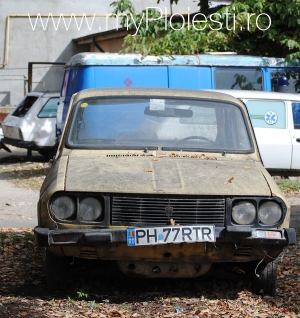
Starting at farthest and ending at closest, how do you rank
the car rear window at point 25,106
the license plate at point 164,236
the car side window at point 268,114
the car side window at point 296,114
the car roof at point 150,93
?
the car rear window at point 25,106, the car side window at point 296,114, the car side window at point 268,114, the car roof at point 150,93, the license plate at point 164,236

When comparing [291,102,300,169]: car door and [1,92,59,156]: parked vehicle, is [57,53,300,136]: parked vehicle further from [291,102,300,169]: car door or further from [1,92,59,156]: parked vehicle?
[1,92,59,156]: parked vehicle

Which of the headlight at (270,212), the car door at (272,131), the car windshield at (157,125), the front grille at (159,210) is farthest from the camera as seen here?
the car door at (272,131)

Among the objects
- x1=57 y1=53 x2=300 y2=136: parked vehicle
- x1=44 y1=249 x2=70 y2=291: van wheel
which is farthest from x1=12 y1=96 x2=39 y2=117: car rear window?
x1=44 y1=249 x2=70 y2=291: van wheel

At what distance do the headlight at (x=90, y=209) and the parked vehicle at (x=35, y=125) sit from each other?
11.6 m

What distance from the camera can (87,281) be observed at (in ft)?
20.4

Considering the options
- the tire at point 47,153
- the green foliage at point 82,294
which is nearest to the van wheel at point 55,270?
the green foliage at point 82,294

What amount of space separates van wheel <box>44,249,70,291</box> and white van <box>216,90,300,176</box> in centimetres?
704

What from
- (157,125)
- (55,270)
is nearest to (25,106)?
(157,125)

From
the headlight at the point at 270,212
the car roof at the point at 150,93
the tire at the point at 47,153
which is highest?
the car roof at the point at 150,93

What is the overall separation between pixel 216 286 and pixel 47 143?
11405 mm

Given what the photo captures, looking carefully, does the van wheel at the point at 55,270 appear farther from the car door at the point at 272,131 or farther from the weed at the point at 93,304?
the car door at the point at 272,131

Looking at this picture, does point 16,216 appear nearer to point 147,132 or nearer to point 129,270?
point 147,132

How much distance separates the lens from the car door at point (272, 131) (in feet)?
40.6

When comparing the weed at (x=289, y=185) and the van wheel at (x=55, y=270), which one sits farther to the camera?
the weed at (x=289, y=185)
